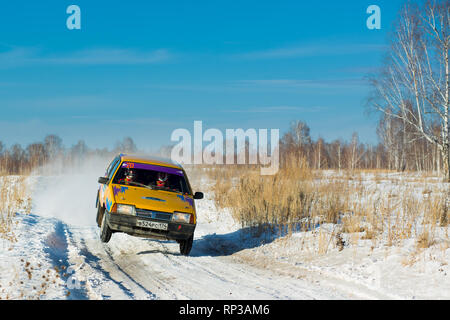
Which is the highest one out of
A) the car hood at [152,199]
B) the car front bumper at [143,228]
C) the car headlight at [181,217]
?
the car hood at [152,199]

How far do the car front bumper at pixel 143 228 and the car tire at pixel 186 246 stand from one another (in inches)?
6.9

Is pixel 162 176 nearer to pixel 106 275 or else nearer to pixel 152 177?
pixel 152 177

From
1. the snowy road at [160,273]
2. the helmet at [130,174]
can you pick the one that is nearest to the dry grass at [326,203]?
the snowy road at [160,273]

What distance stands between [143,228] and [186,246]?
1.10 metres

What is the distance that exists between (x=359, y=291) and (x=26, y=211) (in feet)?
40.0

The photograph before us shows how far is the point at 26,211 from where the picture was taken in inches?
584

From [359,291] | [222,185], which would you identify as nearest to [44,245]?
[359,291]

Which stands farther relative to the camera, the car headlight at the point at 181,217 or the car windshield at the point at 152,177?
the car windshield at the point at 152,177

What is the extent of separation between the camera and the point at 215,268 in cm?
817

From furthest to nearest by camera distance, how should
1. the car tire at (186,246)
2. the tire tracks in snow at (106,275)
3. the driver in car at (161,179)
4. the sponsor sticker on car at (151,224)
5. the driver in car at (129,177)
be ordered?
the driver in car at (161,179) < the driver in car at (129,177) < the car tire at (186,246) < the sponsor sticker on car at (151,224) < the tire tracks in snow at (106,275)

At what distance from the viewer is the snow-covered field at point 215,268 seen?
6.14m

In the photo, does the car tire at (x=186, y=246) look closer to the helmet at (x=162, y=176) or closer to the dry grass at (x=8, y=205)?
the helmet at (x=162, y=176)

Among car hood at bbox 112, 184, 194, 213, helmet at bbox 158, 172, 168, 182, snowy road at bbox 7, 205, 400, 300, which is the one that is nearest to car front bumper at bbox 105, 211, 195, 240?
car hood at bbox 112, 184, 194, 213

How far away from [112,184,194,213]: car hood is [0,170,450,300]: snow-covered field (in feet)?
3.41
